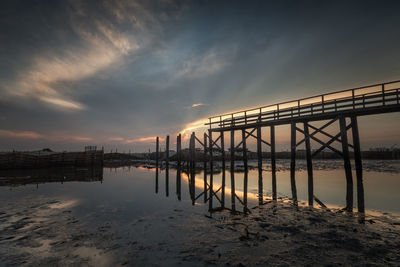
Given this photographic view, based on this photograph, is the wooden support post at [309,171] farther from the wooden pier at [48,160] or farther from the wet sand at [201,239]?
the wooden pier at [48,160]

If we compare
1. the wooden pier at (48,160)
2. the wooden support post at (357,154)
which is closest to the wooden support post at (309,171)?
the wooden support post at (357,154)

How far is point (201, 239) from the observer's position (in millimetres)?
4027

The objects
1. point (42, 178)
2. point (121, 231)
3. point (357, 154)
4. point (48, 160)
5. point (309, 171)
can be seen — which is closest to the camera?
point (121, 231)

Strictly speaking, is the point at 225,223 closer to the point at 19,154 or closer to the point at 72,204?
the point at 72,204

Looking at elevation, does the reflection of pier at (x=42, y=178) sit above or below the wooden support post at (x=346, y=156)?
below

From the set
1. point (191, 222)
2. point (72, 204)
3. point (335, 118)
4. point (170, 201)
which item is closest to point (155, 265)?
point (191, 222)

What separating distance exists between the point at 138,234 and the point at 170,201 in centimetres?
380

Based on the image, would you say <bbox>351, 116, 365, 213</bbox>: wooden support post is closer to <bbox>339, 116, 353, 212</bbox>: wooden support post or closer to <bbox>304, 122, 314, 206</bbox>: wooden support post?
<bbox>339, 116, 353, 212</bbox>: wooden support post

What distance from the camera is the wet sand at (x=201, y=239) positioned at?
317 centimetres

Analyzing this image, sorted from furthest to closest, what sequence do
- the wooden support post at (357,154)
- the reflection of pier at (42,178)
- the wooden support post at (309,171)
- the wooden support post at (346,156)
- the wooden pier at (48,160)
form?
the wooden pier at (48,160), the reflection of pier at (42,178), the wooden support post at (357,154), the wooden support post at (346,156), the wooden support post at (309,171)

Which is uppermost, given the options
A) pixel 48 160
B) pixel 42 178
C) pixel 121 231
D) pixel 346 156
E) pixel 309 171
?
pixel 346 156

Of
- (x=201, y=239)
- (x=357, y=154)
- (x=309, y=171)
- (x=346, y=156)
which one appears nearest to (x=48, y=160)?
(x=201, y=239)

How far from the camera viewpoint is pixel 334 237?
4.02m

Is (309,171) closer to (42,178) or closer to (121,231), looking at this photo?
(121,231)
